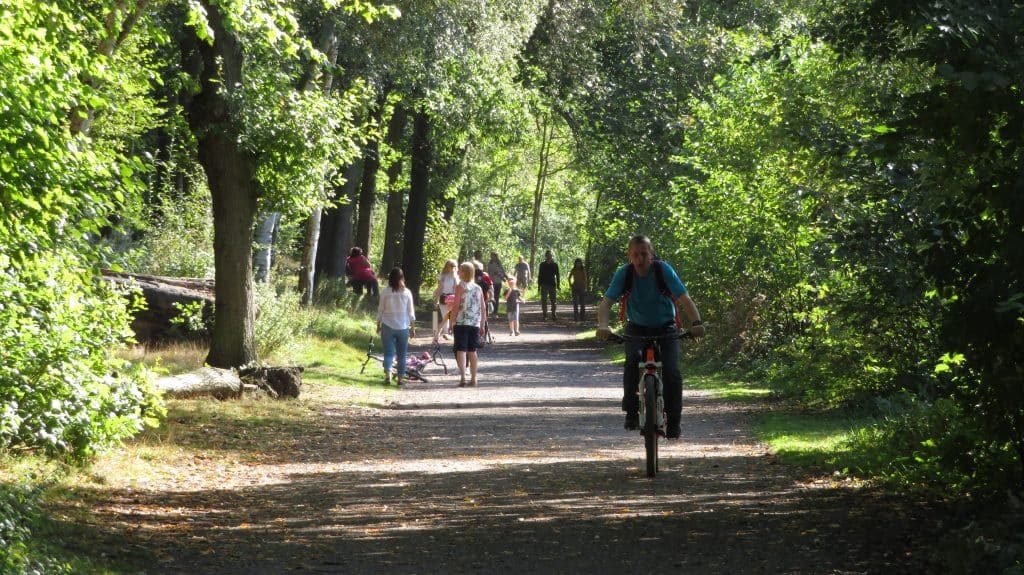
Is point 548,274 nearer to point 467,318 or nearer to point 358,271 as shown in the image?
point 358,271

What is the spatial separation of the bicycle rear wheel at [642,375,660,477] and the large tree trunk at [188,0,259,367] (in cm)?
750

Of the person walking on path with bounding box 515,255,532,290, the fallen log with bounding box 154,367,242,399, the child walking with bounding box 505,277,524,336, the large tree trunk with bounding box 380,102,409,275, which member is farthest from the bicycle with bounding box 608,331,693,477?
the person walking on path with bounding box 515,255,532,290

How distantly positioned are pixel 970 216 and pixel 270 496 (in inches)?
232

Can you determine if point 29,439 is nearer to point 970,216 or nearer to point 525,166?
point 970,216

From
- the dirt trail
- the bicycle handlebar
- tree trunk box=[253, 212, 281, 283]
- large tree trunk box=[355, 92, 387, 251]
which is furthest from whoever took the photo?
large tree trunk box=[355, 92, 387, 251]

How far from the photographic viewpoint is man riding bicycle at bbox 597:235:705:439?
10.9 m

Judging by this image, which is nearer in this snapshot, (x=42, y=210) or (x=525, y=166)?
(x=42, y=210)

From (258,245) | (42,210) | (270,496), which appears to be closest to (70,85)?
(42,210)

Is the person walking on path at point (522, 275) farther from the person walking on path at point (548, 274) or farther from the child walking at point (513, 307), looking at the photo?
the child walking at point (513, 307)

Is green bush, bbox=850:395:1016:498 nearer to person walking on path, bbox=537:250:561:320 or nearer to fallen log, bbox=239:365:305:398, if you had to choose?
fallen log, bbox=239:365:305:398

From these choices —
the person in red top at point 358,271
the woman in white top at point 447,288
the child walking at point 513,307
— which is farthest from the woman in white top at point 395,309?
the person in red top at point 358,271

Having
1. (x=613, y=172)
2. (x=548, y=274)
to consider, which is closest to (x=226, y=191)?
(x=613, y=172)

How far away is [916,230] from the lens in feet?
29.0

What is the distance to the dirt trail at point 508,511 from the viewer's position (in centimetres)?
739
